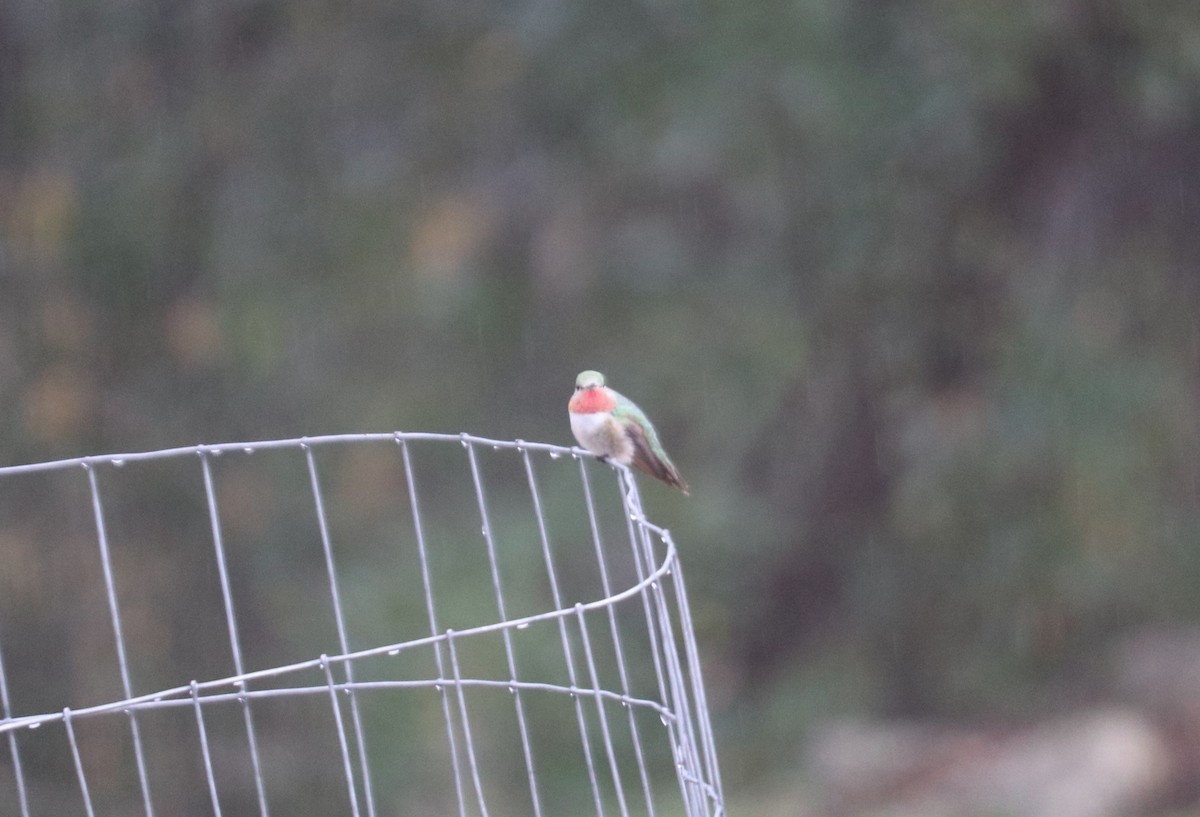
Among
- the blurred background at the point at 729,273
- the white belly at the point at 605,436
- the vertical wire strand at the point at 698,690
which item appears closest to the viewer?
the vertical wire strand at the point at 698,690

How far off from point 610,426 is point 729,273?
4044 millimetres

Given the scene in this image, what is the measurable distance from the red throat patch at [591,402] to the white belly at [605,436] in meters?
0.01

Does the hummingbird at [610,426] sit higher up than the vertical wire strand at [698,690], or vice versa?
the hummingbird at [610,426]

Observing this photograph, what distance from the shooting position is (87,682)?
274 inches

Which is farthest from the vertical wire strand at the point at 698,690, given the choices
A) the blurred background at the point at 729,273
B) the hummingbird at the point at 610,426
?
the blurred background at the point at 729,273

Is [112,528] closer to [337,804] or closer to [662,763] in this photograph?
[337,804]

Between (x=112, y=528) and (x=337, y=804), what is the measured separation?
1.58m

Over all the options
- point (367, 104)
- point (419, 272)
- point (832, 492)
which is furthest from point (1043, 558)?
point (367, 104)

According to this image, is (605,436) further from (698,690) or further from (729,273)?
(729,273)

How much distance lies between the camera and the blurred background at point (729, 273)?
6.69 meters

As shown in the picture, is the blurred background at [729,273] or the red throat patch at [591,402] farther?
the blurred background at [729,273]

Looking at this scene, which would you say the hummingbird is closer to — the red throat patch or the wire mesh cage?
the red throat patch

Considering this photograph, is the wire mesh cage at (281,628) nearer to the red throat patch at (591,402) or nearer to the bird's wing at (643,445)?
the bird's wing at (643,445)

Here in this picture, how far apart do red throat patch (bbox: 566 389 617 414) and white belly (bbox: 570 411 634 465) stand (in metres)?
0.01
